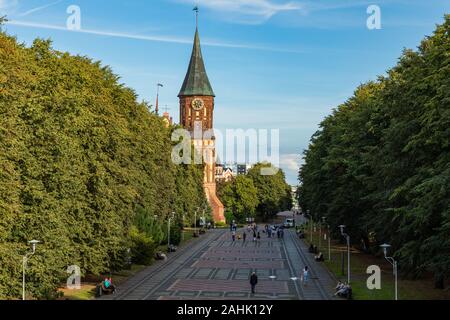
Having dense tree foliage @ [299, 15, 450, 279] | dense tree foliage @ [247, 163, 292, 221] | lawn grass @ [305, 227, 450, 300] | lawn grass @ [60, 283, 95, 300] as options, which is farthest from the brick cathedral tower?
lawn grass @ [60, 283, 95, 300]

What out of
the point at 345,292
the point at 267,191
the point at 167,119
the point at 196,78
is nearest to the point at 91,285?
the point at 345,292

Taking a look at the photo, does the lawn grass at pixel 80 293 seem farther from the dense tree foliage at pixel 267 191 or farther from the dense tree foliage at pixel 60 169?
the dense tree foliage at pixel 267 191

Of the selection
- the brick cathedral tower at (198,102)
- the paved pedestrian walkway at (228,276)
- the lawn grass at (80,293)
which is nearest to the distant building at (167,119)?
the brick cathedral tower at (198,102)

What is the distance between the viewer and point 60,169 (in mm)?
30359

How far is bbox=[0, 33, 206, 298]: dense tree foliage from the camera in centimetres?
2700

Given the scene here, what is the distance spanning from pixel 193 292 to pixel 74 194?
8.32 m

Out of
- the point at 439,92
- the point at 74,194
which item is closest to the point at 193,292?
the point at 74,194

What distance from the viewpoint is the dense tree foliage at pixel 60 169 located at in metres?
27.0

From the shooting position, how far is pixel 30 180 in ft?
93.7

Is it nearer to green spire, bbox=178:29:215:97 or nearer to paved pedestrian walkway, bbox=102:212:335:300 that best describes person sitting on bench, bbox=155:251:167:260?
paved pedestrian walkway, bbox=102:212:335:300

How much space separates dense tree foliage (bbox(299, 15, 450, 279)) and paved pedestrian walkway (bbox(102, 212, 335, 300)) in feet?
18.3

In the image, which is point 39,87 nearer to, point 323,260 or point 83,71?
point 83,71

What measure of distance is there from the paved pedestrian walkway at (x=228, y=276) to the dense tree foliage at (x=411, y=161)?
5.58 m

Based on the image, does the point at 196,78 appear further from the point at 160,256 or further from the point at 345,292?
the point at 345,292
